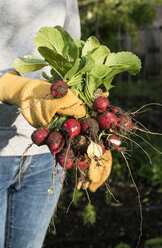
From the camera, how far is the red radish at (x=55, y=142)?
100cm

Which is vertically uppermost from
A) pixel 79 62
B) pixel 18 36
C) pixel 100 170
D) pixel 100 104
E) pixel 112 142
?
pixel 18 36

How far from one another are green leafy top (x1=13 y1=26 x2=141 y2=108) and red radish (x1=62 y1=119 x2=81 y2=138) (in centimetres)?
14

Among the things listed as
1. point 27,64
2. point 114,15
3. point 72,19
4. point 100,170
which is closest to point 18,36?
point 27,64

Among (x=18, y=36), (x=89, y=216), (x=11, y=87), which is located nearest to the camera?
(x=11, y=87)

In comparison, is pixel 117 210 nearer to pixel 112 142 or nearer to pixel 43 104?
pixel 112 142

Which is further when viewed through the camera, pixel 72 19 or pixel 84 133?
pixel 72 19

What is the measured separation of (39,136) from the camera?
1002 millimetres

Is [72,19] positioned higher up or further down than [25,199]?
higher up

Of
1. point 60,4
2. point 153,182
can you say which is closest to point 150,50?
point 153,182

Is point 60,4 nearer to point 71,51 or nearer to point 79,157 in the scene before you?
point 71,51

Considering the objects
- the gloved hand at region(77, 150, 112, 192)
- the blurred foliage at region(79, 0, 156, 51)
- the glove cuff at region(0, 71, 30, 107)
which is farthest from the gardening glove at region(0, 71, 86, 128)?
the blurred foliage at region(79, 0, 156, 51)

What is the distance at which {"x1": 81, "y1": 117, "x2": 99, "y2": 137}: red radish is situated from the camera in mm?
1004

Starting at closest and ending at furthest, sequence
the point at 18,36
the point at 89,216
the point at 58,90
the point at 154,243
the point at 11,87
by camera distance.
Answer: the point at 58,90 → the point at 11,87 → the point at 18,36 → the point at 154,243 → the point at 89,216

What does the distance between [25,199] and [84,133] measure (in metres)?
0.58
